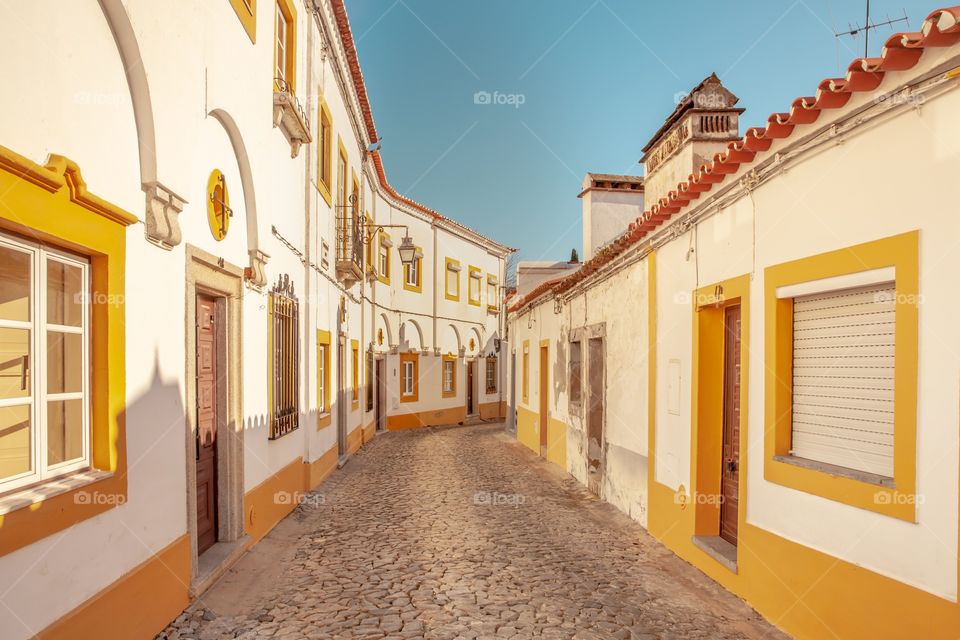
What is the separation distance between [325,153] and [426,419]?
13.0m

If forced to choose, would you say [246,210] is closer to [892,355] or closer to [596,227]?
[892,355]

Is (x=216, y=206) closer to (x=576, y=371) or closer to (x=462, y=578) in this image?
(x=462, y=578)

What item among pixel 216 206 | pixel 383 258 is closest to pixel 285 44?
pixel 216 206

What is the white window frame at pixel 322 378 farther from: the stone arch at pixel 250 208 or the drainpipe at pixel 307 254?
the stone arch at pixel 250 208

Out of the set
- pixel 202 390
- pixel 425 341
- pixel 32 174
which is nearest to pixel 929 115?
pixel 32 174

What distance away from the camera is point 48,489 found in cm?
327

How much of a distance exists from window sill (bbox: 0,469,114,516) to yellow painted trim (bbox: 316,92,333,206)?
757 cm

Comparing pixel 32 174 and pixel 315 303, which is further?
pixel 315 303

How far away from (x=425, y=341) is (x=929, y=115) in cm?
2040

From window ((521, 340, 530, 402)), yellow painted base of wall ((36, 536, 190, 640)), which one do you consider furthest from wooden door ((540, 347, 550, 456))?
yellow painted base of wall ((36, 536, 190, 640))

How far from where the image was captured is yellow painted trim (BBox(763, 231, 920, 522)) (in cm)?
354

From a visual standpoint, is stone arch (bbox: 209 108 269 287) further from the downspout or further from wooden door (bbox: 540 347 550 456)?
wooden door (bbox: 540 347 550 456)

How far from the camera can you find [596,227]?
15102 mm
